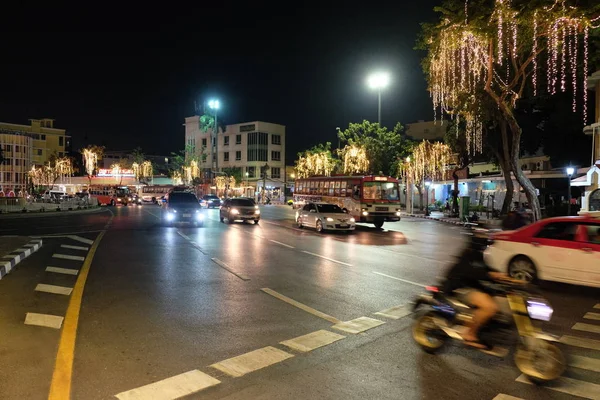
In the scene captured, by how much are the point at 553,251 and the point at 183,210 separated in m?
19.5

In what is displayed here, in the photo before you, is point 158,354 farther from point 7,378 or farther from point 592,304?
A: point 592,304

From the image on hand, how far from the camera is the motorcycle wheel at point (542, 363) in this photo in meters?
4.92

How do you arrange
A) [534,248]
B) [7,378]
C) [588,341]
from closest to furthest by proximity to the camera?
[7,378] → [588,341] → [534,248]

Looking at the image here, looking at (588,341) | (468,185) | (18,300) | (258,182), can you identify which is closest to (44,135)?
(258,182)

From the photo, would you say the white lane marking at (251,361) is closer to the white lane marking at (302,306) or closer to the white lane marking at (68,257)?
the white lane marking at (302,306)

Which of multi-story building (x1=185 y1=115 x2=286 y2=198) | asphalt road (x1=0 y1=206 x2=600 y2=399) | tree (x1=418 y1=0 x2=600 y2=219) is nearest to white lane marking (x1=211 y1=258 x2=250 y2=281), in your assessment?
asphalt road (x1=0 y1=206 x2=600 y2=399)

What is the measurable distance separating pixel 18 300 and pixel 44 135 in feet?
354

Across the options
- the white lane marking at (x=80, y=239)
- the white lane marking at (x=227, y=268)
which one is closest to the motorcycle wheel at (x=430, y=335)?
the white lane marking at (x=227, y=268)

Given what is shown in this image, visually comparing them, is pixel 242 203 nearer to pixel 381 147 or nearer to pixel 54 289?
pixel 54 289

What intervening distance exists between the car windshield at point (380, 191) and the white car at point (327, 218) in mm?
3876

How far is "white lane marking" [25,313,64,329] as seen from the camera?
6.98m

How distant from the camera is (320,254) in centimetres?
1484

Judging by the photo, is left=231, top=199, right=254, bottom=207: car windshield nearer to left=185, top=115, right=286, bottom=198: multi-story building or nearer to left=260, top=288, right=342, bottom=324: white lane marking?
left=260, top=288, right=342, bottom=324: white lane marking

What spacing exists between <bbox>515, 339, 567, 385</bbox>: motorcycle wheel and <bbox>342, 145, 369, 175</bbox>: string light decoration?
42.8 metres
